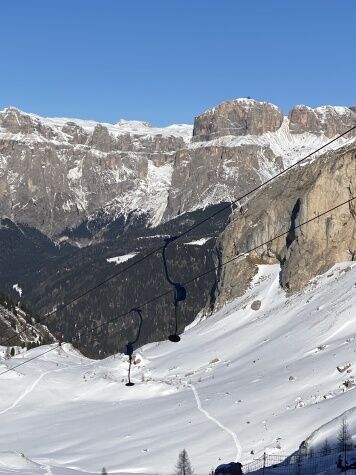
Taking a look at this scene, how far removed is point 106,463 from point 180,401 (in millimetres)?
17089

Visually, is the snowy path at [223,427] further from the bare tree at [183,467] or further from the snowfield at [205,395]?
the bare tree at [183,467]

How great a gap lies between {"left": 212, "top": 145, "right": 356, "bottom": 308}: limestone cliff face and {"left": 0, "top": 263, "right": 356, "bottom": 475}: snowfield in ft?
10.3

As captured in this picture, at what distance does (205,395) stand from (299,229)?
44145mm

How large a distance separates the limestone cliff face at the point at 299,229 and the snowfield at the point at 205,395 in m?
3.12

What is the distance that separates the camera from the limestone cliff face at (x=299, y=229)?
9950cm

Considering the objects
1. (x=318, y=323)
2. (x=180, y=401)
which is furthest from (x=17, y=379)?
(x=318, y=323)

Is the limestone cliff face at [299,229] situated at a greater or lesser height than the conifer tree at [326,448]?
greater

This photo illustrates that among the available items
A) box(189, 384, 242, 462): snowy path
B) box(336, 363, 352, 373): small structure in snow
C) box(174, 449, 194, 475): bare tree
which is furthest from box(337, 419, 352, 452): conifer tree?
box(336, 363, 352, 373): small structure in snow

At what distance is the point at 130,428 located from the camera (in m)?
56.4

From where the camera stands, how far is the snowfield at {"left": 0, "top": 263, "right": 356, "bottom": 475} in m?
46.1

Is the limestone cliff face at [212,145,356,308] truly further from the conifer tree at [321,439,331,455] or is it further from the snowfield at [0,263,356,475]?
the conifer tree at [321,439,331,455]

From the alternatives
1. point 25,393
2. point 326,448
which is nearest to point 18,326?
point 25,393

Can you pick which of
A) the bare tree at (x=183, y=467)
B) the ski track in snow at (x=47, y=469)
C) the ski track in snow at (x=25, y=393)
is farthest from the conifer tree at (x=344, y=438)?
the ski track in snow at (x=25, y=393)

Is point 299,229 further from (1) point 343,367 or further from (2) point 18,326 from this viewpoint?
(2) point 18,326
